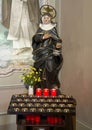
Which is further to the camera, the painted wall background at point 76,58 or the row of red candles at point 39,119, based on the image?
the painted wall background at point 76,58

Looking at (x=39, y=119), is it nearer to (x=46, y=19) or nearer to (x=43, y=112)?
(x=43, y=112)

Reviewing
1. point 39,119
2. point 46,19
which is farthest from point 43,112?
point 46,19

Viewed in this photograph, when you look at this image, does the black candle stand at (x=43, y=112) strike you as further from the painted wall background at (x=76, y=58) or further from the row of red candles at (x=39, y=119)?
the painted wall background at (x=76, y=58)

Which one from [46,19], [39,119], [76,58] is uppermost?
[46,19]

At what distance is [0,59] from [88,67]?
1575mm

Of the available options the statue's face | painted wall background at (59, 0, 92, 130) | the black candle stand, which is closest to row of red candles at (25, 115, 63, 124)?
the black candle stand

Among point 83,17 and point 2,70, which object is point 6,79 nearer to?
point 2,70

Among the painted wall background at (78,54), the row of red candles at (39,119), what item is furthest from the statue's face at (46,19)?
the row of red candles at (39,119)

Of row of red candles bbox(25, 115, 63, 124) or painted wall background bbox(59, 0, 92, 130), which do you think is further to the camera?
painted wall background bbox(59, 0, 92, 130)

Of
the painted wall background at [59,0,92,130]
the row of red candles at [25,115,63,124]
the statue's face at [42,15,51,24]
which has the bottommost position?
the row of red candles at [25,115,63,124]

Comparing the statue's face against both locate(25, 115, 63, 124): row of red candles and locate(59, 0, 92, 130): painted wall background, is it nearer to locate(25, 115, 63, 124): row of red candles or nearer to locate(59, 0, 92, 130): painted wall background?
locate(59, 0, 92, 130): painted wall background

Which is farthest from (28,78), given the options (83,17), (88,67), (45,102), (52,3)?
(52,3)

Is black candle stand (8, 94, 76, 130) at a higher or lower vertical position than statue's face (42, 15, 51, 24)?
lower

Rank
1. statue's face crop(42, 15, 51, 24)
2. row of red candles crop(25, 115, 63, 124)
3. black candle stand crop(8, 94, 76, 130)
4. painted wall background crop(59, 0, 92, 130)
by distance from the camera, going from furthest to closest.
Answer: painted wall background crop(59, 0, 92, 130) → statue's face crop(42, 15, 51, 24) → row of red candles crop(25, 115, 63, 124) → black candle stand crop(8, 94, 76, 130)
